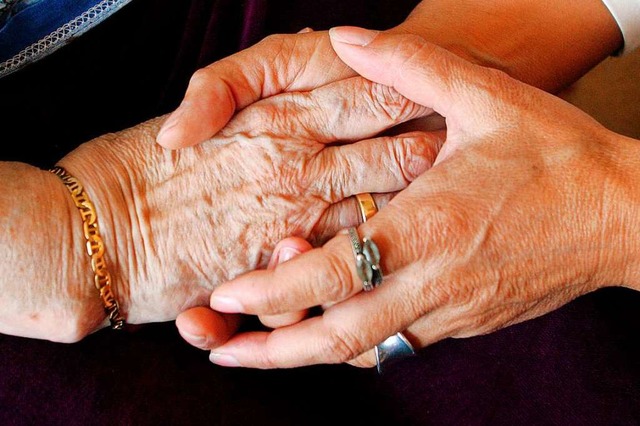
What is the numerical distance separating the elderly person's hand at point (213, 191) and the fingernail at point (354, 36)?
0.24ft

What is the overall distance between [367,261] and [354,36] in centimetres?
38

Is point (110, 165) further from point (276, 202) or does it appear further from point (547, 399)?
point (547, 399)

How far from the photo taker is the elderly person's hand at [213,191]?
2.94 ft

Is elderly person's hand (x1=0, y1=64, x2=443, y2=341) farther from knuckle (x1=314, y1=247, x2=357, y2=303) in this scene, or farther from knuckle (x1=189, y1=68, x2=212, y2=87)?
knuckle (x1=314, y1=247, x2=357, y2=303)

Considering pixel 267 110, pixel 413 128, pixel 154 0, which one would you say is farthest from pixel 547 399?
pixel 154 0

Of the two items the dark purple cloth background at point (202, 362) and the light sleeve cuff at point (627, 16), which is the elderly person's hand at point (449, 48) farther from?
the dark purple cloth background at point (202, 362)

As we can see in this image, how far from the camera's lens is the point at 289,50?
1011 millimetres

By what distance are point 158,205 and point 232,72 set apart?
0.79 ft

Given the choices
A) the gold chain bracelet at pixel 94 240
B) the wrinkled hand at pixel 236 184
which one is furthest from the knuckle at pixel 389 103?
the gold chain bracelet at pixel 94 240

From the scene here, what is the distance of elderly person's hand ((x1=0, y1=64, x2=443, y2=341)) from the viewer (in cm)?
90

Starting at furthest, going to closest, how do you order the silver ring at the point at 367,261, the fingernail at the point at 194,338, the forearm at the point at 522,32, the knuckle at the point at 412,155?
the forearm at the point at 522,32
the knuckle at the point at 412,155
the fingernail at the point at 194,338
the silver ring at the point at 367,261

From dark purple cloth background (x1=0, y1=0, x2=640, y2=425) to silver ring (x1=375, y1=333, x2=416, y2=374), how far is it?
141mm

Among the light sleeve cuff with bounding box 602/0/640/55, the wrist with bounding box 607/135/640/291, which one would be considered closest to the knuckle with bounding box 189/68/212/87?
the wrist with bounding box 607/135/640/291

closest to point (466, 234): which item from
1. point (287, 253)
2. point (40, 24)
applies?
point (287, 253)
